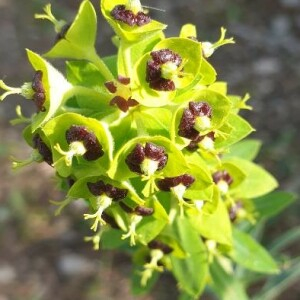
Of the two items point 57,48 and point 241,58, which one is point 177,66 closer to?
point 57,48

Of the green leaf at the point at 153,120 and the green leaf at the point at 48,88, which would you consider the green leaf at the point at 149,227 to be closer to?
the green leaf at the point at 153,120

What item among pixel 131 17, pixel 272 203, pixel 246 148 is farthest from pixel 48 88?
pixel 272 203

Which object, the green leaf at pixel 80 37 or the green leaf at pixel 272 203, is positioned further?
the green leaf at pixel 272 203

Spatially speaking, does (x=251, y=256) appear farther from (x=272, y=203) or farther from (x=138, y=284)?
(x=138, y=284)

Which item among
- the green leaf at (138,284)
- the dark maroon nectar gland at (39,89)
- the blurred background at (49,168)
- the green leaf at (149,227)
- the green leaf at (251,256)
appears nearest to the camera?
the dark maroon nectar gland at (39,89)

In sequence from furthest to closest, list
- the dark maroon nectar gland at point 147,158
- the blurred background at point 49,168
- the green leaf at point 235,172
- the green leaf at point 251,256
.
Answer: the blurred background at point 49,168 → the green leaf at point 251,256 → the green leaf at point 235,172 → the dark maroon nectar gland at point 147,158

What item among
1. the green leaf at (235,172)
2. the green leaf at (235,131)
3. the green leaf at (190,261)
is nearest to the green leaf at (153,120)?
the green leaf at (235,131)

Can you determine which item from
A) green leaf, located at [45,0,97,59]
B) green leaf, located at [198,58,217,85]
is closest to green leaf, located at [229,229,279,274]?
green leaf, located at [198,58,217,85]
